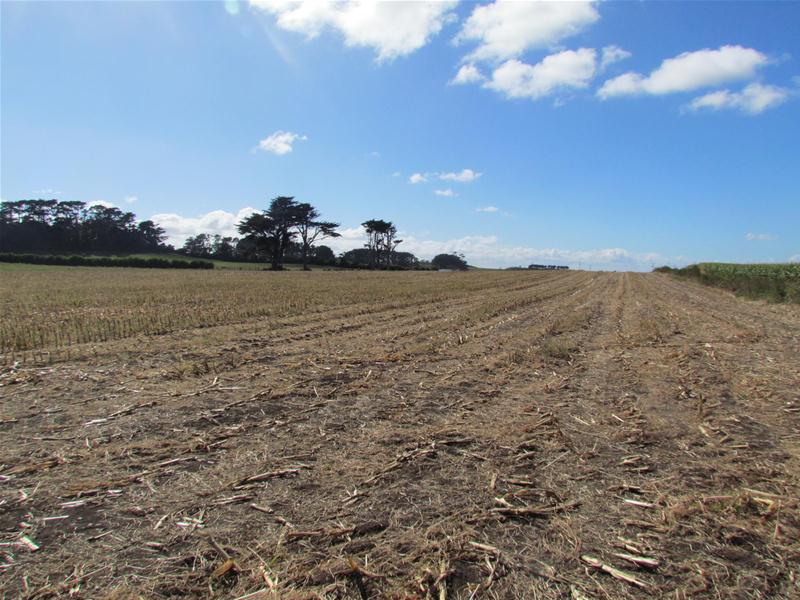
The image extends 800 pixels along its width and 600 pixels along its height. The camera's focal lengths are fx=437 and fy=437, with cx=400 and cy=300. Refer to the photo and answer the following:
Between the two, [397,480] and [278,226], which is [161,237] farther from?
[397,480]

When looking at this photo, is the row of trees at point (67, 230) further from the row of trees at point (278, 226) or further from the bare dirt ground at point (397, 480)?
the bare dirt ground at point (397, 480)

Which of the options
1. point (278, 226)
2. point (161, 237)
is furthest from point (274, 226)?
point (161, 237)

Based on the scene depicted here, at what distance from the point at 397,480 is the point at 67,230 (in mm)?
104733

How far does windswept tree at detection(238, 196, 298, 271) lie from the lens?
6931 cm

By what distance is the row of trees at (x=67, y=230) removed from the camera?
8156 cm

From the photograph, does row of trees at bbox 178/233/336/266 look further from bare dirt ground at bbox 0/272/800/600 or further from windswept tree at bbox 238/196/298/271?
bare dirt ground at bbox 0/272/800/600

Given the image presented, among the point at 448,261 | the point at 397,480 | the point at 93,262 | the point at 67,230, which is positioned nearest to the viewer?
the point at 397,480

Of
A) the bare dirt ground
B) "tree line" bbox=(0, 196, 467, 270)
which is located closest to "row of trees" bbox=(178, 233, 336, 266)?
"tree line" bbox=(0, 196, 467, 270)

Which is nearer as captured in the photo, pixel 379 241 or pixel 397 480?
pixel 397 480

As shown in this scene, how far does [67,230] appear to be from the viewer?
84750mm

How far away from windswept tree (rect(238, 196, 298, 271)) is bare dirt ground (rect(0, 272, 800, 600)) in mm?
65812

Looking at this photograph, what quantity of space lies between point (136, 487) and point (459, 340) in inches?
274

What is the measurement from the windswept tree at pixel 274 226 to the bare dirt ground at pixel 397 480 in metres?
65.8

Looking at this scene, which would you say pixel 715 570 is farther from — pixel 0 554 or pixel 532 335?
pixel 532 335
